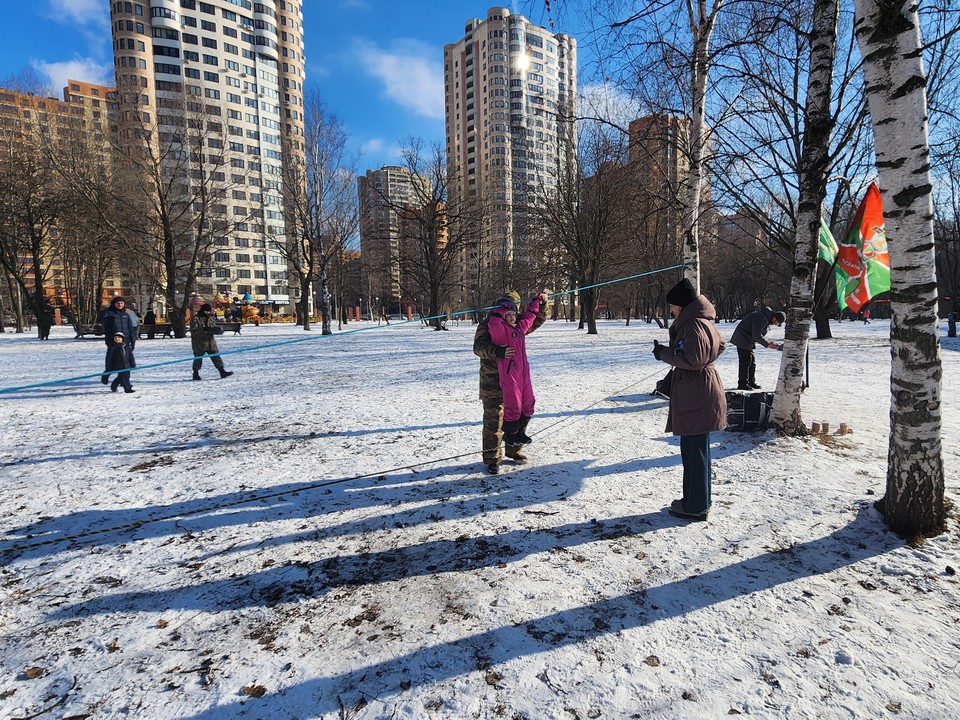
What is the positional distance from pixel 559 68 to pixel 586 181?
8940 centimetres

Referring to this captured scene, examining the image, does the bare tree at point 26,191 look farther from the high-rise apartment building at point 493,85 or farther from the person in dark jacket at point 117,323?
the high-rise apartment building at point 493,85

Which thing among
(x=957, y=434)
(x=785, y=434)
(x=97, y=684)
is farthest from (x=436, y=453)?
(x=957, y=434)

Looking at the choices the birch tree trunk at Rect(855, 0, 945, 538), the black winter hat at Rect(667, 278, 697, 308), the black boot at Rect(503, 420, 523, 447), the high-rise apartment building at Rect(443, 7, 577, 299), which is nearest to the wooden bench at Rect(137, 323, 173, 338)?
the black boot at Rect(503, 420, 523, 447)

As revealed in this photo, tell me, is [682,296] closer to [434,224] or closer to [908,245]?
[908,245]

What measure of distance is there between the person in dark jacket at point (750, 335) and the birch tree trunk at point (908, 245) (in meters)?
4.70

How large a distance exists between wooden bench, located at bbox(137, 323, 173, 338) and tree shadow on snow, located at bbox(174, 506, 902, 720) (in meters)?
28.0

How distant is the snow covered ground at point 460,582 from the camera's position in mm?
2184

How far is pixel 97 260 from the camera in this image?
Result: 33.0m

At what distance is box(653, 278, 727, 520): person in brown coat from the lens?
3607 mm

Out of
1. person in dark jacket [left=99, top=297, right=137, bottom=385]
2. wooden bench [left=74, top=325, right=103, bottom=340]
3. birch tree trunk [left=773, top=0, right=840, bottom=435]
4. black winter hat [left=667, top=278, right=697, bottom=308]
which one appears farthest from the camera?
wooden bench [left=74, top=325, right=103, bottom=340]

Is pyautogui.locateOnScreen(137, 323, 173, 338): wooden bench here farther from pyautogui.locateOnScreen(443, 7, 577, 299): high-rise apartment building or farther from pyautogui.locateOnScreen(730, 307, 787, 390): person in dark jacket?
pyautogui.locateOnScreen(443, 7, 577, 299): high-rise apartment building

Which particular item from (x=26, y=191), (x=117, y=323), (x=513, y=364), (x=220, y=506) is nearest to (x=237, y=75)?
(x=26, y=191)

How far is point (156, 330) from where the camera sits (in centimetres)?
2644

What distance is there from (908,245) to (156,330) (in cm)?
3083
